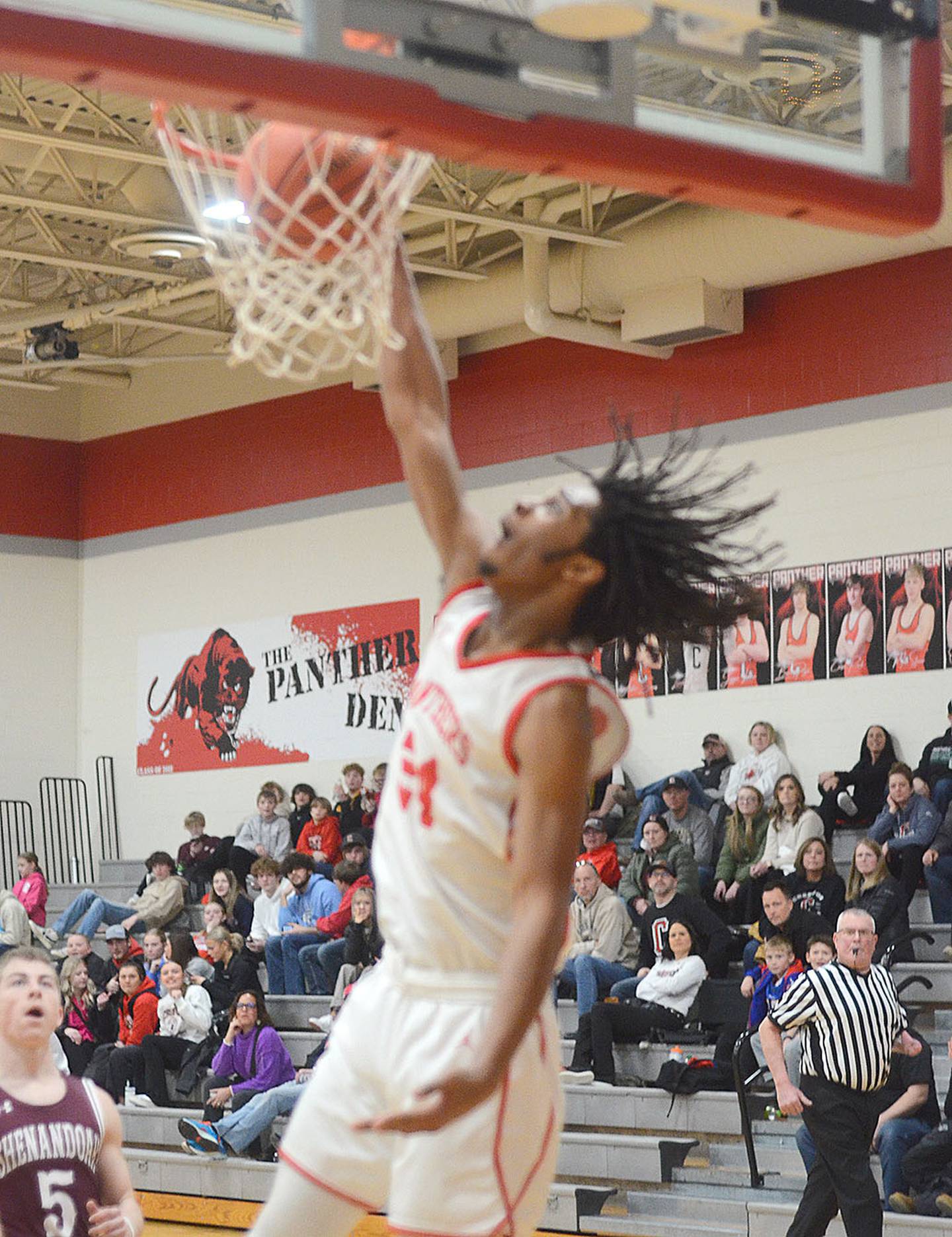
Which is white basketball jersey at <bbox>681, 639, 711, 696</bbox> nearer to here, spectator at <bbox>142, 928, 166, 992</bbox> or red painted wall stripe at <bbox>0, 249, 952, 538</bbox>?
red painted wall stripe at <bbox>0, 249, 952, 538</bbox>

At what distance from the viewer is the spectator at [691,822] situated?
1166 centimetres

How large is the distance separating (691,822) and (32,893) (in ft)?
19.3

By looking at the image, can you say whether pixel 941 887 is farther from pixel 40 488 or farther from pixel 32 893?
pixel 40 488

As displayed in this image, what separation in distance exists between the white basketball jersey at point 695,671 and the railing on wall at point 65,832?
21.2 ft

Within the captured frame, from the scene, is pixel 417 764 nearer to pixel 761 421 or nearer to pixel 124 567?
pixel 761 421

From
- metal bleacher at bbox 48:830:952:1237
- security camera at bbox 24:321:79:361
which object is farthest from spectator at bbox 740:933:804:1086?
security camera at bbox 24:321:79:361

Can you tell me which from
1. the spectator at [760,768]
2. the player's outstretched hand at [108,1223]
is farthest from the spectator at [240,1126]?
the player's outstretched hand at [108,1223]

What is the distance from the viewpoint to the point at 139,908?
1423 cm

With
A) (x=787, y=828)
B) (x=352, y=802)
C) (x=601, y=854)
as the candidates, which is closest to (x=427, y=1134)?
→ (x=787, y=828)

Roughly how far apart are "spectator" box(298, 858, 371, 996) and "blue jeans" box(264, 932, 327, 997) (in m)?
0.04

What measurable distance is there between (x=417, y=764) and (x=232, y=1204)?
8.06 m

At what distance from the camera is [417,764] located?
2889 mm

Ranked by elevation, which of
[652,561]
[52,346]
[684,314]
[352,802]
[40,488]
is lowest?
[352,802]

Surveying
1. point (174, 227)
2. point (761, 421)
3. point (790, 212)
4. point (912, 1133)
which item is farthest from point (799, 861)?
point (790, 212)
